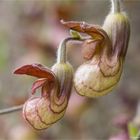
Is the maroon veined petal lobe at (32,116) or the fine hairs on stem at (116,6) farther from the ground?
the fine hairs on stem at (116,6)

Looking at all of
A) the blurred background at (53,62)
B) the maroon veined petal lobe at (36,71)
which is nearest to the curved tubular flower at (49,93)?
the maroon veined petal lobe at (36,71)

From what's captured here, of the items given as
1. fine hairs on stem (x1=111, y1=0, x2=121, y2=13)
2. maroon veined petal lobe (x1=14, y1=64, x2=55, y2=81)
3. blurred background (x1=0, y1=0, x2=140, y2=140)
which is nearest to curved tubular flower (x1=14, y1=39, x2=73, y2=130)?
maroon veined petal lobe (x1=14, y1=64, x2=55, y2=81)

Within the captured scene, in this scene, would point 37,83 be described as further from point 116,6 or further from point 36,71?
point 116,6

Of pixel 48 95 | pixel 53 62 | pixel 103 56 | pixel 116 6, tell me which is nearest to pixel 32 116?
pixel 48 95

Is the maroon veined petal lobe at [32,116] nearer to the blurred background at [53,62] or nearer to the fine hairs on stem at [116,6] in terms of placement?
the fine hairs on stem at [116,6]

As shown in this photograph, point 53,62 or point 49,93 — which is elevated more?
point 49,93

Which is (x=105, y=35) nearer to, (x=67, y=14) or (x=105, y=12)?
(x=67, y=14)
